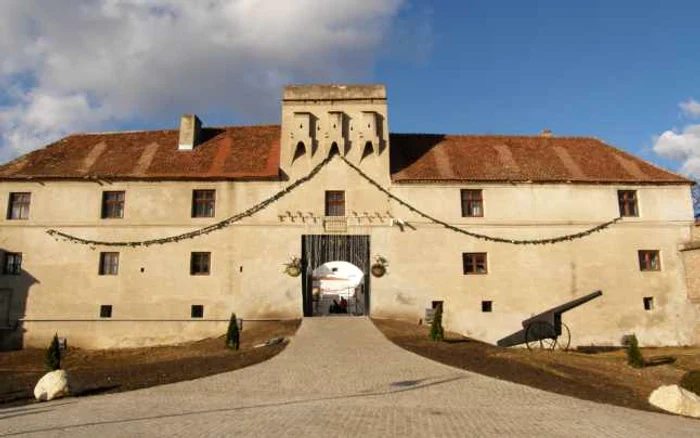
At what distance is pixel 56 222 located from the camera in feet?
91.3

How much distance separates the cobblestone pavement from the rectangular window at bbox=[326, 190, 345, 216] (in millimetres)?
12737

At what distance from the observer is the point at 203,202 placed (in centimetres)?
2850

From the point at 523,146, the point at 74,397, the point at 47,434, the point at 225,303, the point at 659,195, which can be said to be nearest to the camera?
the point at 47,434

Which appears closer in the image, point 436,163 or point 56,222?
point 56,222

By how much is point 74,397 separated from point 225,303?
13.7 metres

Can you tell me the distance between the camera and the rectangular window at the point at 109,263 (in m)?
27.6

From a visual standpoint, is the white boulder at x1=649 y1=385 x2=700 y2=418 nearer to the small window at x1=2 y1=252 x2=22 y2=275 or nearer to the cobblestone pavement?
the cobblestone pavement

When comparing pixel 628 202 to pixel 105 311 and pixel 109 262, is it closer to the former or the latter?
pixel 109 262

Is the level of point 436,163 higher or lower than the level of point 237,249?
higher

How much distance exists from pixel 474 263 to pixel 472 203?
3.50 metres

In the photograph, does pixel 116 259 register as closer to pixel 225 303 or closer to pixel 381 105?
pixel 225 303

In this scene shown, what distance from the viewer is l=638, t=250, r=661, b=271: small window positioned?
2853 cm

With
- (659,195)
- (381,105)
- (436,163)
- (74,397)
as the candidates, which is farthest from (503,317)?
(74,397)

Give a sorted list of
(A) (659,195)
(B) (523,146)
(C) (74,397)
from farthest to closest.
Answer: (B) (523,146) → (A) (659,195) → (C) (74,397)
